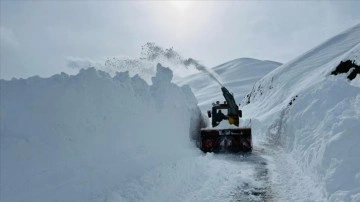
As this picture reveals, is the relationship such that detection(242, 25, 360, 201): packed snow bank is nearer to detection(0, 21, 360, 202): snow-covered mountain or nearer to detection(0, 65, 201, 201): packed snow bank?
detection(0, 21, 360, 202): snow-covered mountain

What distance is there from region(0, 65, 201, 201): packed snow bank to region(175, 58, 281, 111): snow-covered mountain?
86906 mm

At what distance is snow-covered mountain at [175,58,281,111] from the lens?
115881 mm

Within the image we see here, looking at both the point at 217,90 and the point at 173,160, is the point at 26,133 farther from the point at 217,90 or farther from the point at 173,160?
the point at 217,90

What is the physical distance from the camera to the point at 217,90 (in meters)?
126

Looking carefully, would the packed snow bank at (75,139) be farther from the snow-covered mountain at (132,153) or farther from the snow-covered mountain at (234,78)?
the snow-covered mountain at (234,78)

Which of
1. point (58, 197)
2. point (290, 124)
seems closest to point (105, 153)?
point (58, 197)

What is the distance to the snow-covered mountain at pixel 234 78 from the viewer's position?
11588cm

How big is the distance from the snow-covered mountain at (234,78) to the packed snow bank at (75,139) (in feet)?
285

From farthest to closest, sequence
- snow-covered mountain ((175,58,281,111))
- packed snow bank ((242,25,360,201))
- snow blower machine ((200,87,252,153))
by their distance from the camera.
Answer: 1. snow-covered mountain ((175,58,281,111))
2. snow blower machine ((200,87,252,153))
3. packed snow bank ((242,25,360,201))

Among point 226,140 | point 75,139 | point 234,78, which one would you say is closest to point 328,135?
point 226,140

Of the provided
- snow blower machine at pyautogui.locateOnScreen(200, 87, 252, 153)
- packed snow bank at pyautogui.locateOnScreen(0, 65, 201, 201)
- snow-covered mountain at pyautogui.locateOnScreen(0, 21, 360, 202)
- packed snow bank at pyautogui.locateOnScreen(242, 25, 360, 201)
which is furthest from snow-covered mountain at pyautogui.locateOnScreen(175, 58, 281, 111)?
packed snow bank at pyautogui.locateOnScreen(0, 65, 201, 201)

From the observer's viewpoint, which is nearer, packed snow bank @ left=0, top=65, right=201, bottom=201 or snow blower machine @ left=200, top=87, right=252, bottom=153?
packed snow bank @ left=0, top=65, right=201, bottom=201

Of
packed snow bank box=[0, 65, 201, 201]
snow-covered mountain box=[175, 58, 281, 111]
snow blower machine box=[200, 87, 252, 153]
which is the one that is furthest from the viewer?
snow-covered mountain box=[175, 58, 281, 111]

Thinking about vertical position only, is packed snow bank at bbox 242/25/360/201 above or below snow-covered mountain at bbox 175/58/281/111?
below
